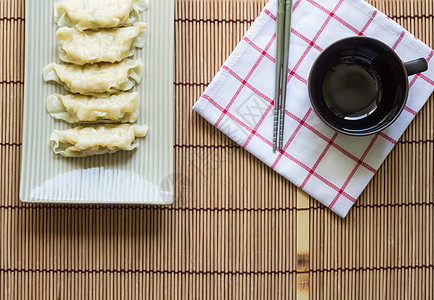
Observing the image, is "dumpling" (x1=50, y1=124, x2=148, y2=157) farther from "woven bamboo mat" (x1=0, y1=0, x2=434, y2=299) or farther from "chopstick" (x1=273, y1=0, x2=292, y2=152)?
"chopstick" (x1=273, y1=0, x2=292, y2=152)

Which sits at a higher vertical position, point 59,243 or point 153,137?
point 153,137

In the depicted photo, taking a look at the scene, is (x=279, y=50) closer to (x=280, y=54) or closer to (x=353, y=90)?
(x=280, y=54)

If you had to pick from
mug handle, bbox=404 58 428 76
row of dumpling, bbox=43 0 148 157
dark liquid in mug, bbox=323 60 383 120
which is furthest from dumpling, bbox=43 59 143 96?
mug handle, bbox=404 58 428 76

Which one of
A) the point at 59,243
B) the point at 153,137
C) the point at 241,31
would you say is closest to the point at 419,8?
the point at 241,31

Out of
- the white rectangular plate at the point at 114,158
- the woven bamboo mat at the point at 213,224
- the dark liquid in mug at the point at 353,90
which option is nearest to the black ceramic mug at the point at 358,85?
the dark liquid in mug at the point at 353,90

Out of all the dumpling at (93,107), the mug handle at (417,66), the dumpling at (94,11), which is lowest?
the dumpling at (93,107)

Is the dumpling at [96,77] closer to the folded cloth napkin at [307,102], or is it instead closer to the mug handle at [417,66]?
the folded cloth napkin at [307,102]

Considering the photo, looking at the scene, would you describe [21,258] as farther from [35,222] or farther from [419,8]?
[419,8]
